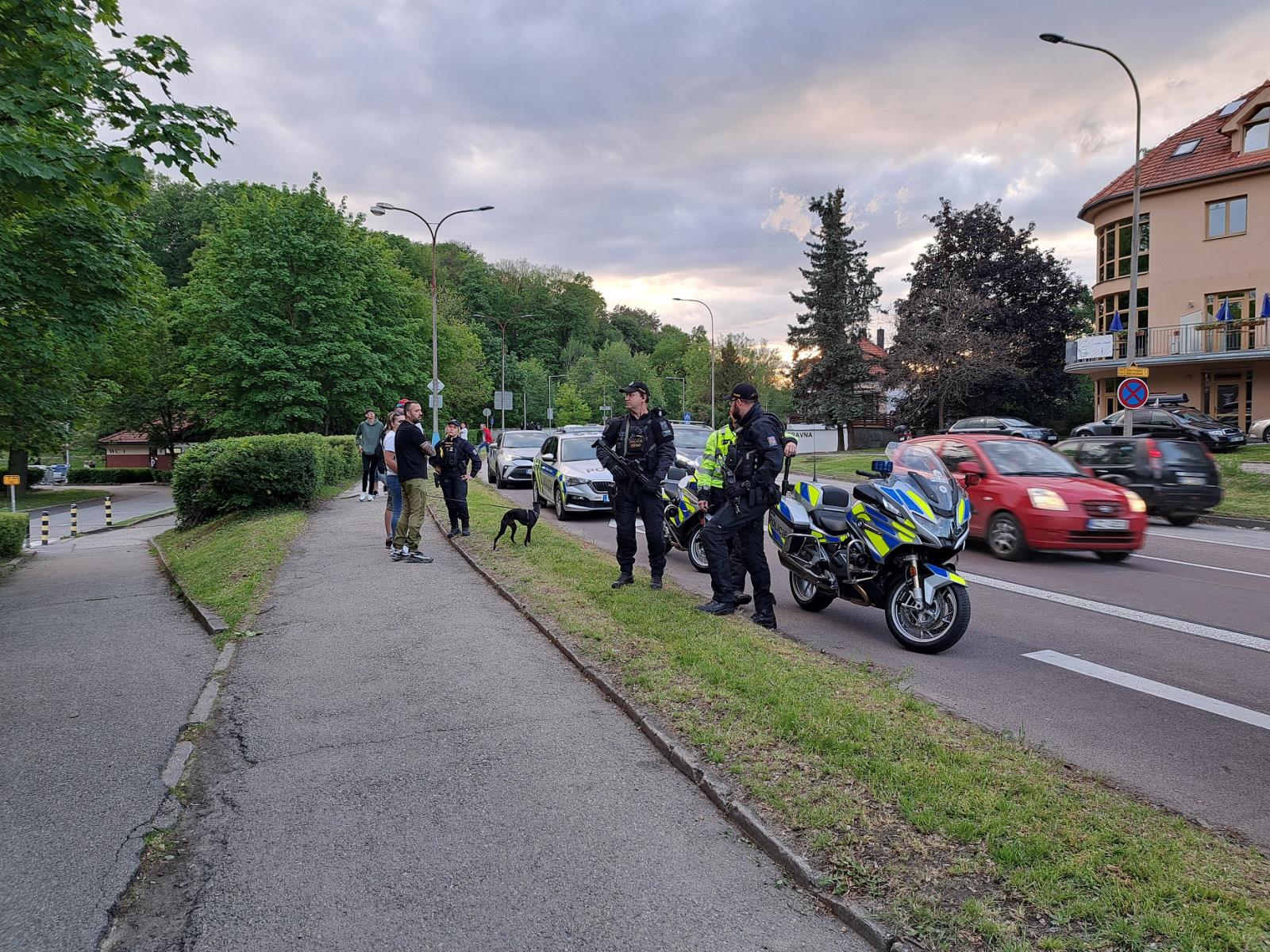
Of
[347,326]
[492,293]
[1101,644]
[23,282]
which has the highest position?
[492,293]

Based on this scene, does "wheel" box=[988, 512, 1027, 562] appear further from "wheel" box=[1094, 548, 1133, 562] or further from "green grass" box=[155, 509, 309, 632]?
"green grass" box=[155, 509, 309, 632]

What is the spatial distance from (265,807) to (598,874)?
168 centimetres

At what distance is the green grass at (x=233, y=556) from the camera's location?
839 cm

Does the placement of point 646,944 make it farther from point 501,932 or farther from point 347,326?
point 347,326

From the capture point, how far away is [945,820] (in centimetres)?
330

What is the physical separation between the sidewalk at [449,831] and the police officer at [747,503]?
70.7 inches

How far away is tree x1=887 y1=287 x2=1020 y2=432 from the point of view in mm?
38750

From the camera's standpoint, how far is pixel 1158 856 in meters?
2.97

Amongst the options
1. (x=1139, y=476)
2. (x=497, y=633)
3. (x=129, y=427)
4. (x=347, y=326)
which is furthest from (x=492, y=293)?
(x=497, y=633)

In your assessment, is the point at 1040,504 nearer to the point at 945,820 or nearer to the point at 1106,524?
the point at 1106,524

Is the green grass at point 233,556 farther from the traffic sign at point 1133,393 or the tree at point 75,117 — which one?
the traffic sign at point 1133,393

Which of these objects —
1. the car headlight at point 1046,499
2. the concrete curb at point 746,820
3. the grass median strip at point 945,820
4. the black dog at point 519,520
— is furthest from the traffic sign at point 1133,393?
the concrete curb at point 746,820

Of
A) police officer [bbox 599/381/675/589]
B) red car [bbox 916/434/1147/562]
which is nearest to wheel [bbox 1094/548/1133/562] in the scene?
red car [bbox 916/434/1147/562]

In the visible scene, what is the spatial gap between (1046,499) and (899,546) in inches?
201
